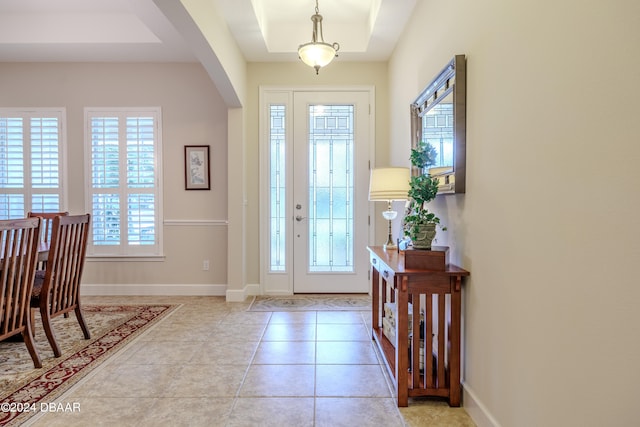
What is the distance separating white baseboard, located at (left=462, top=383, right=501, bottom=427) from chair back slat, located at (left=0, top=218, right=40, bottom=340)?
272 cm

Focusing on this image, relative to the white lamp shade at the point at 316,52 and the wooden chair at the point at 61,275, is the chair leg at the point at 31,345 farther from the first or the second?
the white lamp shade at the point at 316,52

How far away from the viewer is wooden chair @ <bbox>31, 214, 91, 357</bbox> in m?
2.49

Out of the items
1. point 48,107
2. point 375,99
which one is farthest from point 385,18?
point 48,107

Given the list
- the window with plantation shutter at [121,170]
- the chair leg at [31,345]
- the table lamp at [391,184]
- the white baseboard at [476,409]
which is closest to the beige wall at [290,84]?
the window with plantation shutter at [121,170]

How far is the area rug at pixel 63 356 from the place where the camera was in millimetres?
1961

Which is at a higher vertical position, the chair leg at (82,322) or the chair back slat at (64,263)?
the chair back slat at (64,263)

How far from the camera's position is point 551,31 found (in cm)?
121

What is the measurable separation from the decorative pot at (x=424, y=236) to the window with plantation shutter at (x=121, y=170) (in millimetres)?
3423

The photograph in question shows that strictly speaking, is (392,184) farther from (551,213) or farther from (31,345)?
(31,345)

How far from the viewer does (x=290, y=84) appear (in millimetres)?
4188

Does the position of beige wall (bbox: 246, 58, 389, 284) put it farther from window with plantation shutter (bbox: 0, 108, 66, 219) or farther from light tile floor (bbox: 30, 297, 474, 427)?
window with plantation shutter (bbox: 0, 108, 66, 219)

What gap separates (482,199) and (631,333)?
3.00ft

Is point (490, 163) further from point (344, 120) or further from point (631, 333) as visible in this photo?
point (344, 120)

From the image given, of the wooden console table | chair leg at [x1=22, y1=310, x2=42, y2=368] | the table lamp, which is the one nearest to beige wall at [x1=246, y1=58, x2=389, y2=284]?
the table lamp
